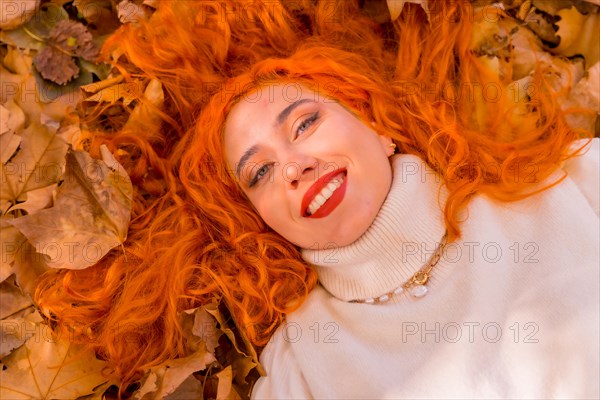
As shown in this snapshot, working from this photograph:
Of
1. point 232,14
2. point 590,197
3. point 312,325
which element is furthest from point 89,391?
point 590,197

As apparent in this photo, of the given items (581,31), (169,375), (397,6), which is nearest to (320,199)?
(169,375)

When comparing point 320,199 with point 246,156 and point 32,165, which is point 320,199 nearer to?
point 246,156

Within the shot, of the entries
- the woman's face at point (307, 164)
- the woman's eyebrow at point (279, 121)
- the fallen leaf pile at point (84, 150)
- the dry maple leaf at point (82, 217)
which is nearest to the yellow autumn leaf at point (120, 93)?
the fallen leaf pile at point (84, 150)

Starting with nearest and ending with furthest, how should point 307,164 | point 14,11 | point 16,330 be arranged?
point 307,164
point 16,330
point 14,11

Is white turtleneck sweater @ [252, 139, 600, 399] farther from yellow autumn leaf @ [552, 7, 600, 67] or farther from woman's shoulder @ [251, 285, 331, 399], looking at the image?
yellow autumn leaf @ [552, 7, 600, 67]

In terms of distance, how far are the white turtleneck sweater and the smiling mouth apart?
0.50 feet

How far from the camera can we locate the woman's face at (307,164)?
1833 mm

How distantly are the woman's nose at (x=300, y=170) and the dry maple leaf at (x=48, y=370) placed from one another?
82 centimetres

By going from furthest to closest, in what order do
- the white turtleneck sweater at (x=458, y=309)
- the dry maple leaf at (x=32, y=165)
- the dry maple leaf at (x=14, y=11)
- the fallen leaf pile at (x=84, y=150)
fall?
the dry maple leaf at (x=14, y=11), the dry maple leaf at (x=32, y=165), the fallen leaf pile at (x=84, y=150), the white turtleneck sweater at (x=458, y=309)

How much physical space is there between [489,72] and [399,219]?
2.39 feet

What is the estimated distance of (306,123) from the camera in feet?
6.27

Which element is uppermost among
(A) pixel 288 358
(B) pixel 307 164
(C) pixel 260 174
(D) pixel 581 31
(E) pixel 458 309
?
(D) pixel 581 31

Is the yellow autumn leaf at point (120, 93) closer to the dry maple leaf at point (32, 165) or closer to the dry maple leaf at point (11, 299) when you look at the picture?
the dry maple leaf at point (32, 165)

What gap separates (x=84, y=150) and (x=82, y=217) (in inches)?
11.6
